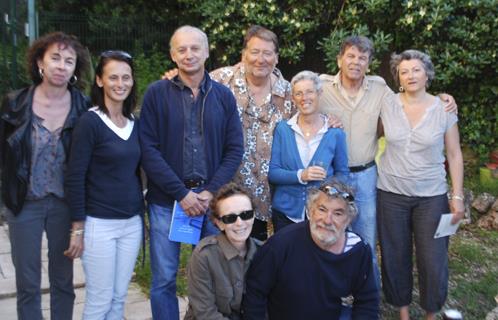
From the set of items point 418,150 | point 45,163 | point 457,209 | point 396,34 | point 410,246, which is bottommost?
point 410,246

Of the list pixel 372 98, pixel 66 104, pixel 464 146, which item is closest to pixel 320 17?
pixel 464 146

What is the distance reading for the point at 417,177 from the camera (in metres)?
3.53

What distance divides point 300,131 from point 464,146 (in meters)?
3.90

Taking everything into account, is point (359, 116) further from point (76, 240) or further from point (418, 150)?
point (76, 240)

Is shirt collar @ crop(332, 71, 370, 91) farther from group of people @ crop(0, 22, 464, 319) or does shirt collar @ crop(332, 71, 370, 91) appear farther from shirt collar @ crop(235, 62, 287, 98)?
shirt collar @ crop(235, 62, 287, 98)

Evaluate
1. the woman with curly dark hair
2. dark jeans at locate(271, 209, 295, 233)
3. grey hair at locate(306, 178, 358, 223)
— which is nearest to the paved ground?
the woman with curly dark hair

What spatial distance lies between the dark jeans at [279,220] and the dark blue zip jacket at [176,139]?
0.43 metres

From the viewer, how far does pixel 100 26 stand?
9.05m

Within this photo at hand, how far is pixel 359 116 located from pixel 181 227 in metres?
1.32

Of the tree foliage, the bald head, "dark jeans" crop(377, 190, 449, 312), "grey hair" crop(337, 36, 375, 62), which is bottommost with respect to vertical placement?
"dark jeans" crop(377, 190, 449, 312)

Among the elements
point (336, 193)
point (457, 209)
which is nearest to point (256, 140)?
point (336, 193)

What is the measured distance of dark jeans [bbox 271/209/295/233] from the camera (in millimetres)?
3508

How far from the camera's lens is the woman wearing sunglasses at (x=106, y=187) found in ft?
9.74

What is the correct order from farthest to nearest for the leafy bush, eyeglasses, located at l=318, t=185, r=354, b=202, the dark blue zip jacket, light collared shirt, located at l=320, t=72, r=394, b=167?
the leafy bush
light collared shirt, located at l=320, t=72, r=394, b=167
the dark blue zip jacket
eyeglasses, located at l=318, t=185, r=354, b=202
